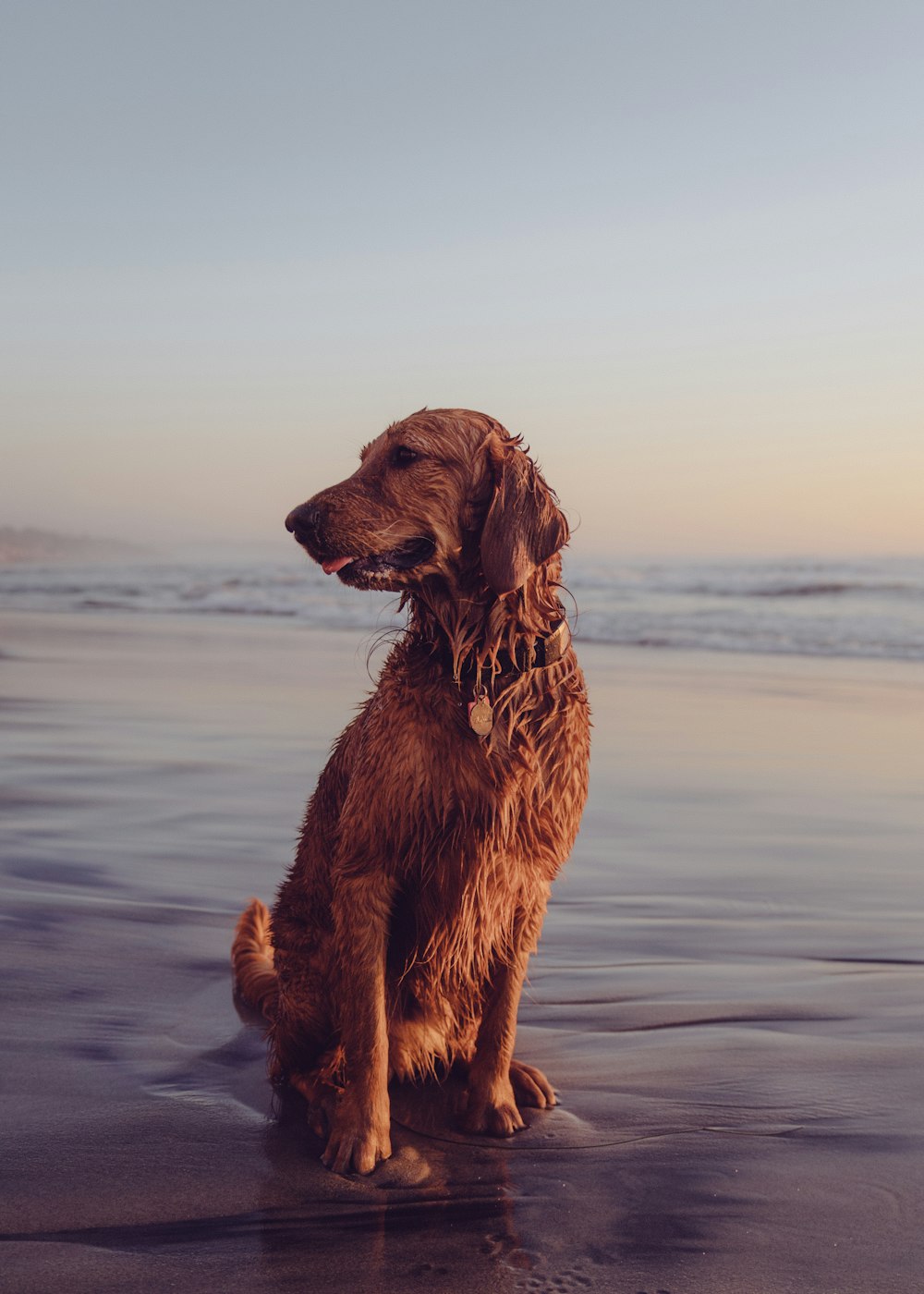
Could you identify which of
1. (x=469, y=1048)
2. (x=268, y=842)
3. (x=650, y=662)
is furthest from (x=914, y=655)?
(x=469, y=1048)

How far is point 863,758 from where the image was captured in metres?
7.63

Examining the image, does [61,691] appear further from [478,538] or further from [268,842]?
[478,538]

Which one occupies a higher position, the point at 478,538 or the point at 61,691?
the point at 478,538

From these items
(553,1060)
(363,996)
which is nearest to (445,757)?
(363,996)

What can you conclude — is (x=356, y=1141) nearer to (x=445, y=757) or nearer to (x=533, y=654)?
(x=445, y=757)

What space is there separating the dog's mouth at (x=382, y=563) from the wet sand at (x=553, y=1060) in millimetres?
1353

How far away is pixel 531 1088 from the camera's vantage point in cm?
303

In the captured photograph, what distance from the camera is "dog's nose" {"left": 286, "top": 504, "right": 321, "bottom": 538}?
105 inches

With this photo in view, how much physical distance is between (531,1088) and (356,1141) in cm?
56

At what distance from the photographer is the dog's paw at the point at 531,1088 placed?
3020mm

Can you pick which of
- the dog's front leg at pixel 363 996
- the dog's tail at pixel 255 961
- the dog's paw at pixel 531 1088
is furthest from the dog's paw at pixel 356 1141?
the dog's tail at pixel 255 961

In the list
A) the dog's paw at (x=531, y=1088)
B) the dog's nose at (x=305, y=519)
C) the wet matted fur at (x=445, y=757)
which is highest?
the dog's nose at (x=305, y=519)

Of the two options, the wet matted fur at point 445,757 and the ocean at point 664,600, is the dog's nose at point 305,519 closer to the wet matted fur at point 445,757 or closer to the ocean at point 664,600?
the wet matted fur at point 445,757

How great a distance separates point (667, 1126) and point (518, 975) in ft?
1.69
